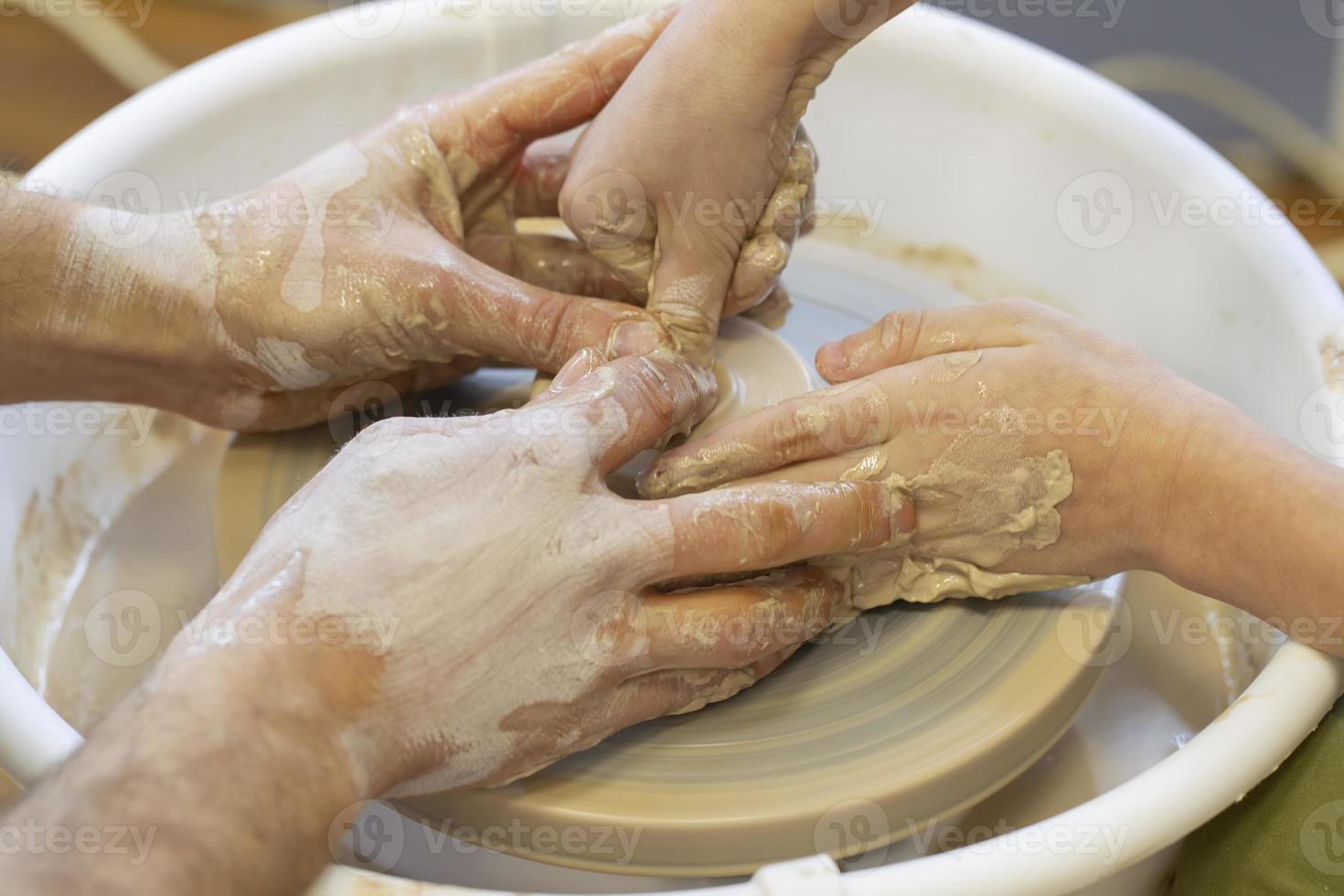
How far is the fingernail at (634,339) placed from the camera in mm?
1105

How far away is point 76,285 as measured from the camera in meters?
1.20

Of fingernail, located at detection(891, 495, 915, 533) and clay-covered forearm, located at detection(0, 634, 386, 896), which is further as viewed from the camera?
fingernail, located at detection(891, 495, 915, 533)

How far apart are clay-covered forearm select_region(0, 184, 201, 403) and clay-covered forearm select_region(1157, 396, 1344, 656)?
1016mm

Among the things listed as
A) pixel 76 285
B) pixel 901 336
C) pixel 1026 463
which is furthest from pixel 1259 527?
pixel 76 285

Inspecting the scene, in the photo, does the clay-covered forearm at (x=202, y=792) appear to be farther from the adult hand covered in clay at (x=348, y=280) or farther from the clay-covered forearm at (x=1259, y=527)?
the clay-covered forearm at (x=1259, y=527)

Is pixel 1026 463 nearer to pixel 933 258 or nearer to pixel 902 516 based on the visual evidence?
pixel 902 516

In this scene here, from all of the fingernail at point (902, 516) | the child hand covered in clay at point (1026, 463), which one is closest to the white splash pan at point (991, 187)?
the child hand covered in clay at point (1026, 463)

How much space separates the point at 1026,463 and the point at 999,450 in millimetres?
27

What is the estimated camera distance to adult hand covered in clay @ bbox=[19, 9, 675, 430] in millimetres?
1148

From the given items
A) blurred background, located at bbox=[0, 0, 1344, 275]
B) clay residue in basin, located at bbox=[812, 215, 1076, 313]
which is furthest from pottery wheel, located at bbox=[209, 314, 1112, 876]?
blurred background, located at bbox=[0, 0, 1344, 275]

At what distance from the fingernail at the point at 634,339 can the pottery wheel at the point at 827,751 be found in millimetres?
99

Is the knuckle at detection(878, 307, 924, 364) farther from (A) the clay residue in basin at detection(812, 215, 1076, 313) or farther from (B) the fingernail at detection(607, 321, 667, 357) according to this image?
(A) the clay residue in basin at detection(812, 215, 1076, 313)

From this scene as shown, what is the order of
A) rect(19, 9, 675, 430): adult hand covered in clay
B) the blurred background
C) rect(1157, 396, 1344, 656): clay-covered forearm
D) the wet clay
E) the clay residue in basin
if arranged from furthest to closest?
the blurred background → the clay residue in basin → rect(19, 9, 675, 430): adult hand covered in clay → the wet clay → rect(1157, 396, 1344, 656): clay-covered forearm

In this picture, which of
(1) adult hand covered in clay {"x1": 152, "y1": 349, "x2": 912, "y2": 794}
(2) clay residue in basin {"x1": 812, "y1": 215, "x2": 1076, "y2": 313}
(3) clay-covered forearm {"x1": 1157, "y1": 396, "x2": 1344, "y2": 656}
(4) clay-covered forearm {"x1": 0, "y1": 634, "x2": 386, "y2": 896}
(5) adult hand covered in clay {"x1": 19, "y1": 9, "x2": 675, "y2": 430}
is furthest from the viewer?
(2) clay residue in basin {"x1": 812, "y1": 215, "x2": 1076, "y2": 313}
